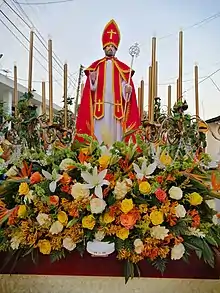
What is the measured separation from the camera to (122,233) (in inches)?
35.8

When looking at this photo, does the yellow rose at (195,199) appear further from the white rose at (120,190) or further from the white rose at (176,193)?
the white rose at (120,190)

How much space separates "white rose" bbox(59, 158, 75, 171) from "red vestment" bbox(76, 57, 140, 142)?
1571 mm

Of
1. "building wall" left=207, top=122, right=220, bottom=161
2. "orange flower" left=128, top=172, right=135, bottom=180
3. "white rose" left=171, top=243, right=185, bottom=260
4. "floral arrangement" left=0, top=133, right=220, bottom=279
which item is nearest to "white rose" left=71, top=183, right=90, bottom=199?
"floral arrangement" left=0, top=133, right=220, bottom=279

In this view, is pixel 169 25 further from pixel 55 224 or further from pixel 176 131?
pixel 55 224

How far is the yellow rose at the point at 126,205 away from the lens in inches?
35.5

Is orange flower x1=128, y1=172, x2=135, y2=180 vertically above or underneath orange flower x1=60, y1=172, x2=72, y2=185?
Result: above

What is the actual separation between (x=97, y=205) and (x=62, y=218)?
0.09 metres

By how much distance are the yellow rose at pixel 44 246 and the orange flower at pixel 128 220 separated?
0.18 m

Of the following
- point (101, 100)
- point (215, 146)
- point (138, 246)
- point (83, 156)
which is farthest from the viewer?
point (215, 146)

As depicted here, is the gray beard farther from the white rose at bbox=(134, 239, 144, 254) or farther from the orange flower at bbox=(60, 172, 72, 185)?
the white rose at bbox=(134, 239, 144, 254)

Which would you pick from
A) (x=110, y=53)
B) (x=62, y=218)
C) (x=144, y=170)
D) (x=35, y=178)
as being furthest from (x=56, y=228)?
(x=110, y=53)

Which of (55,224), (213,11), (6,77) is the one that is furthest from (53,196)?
(6,77)

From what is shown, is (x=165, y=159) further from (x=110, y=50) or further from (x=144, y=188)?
(x=110, y=50)

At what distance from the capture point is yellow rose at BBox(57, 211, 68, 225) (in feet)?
3.04
